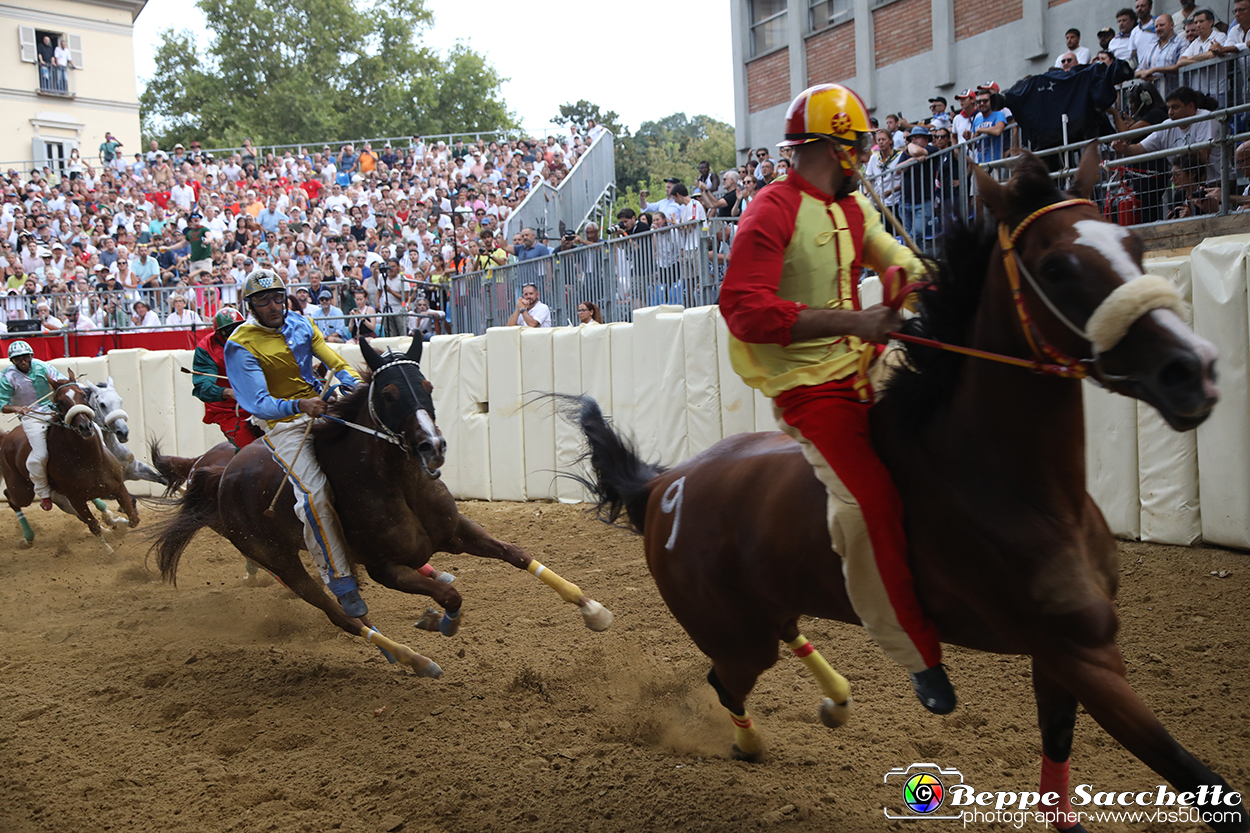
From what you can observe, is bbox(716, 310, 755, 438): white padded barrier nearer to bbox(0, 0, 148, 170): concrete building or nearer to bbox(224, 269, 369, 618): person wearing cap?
bbox(224, 269, 369, 618): person wearing cap

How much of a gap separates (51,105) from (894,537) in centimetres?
4897

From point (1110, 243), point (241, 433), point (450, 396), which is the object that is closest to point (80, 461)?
point (241, 433)

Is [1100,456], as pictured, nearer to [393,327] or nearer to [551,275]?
[551,275]

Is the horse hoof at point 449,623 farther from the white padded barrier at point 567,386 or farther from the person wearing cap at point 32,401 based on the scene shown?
the person wearing cap at point 32,401

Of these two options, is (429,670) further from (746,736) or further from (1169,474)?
(1169,474)

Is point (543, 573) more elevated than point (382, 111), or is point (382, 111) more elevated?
point (382, 111)

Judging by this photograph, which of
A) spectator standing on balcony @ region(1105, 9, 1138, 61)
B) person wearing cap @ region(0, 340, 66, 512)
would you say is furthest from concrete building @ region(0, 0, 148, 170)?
spectator standing on balcony @ region(1105, 9, 1138, 61)

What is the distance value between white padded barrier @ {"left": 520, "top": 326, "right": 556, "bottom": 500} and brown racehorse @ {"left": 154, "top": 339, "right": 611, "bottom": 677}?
5.19 metres

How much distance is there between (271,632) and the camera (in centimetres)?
774

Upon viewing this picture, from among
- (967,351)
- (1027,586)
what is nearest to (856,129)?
(967,351)

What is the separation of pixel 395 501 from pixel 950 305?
4.18m

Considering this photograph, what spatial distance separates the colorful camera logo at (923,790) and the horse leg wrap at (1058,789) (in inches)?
18.2

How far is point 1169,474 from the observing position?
6824mm

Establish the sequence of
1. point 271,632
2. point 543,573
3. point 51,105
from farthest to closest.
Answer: point 51,105, point 271,632, point 543,573
